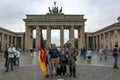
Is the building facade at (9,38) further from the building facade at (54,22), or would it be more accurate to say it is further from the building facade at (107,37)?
the building facade at (107,37)

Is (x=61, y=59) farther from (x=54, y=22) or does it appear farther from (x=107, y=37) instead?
(x=107, y=37)

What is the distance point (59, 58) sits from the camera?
1028 centimetres

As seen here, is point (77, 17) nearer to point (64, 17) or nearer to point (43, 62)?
point (64, 17)

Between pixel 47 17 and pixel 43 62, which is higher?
pixel 47 17

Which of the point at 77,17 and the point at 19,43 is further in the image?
the point at 19,43

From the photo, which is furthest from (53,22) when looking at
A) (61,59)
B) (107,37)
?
(61,59)

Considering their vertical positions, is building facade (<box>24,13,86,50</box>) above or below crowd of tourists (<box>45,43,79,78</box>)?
above

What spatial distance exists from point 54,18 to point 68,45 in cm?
5517

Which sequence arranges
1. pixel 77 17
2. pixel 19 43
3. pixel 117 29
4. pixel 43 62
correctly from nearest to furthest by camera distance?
pixel 43 62
pixel 117 29
pixel 77 17
pixel 19 43

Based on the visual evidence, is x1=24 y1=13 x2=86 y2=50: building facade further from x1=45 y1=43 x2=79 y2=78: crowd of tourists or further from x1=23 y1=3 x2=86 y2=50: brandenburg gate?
x1=45 y1=43 x2=79 y2=78: crowd of tourists

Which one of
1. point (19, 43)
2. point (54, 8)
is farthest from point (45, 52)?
point (19, 43)

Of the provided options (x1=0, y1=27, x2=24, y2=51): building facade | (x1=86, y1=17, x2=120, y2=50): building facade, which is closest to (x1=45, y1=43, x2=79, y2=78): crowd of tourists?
(x1=86, y1=17, x2=120, y2=50): building facade

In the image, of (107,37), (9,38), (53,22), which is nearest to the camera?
(107,37)

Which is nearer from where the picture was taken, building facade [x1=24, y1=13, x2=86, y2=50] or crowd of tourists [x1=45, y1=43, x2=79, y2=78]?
crowd of tourists [x1=45, y1=43, x2=79, y2=78]
